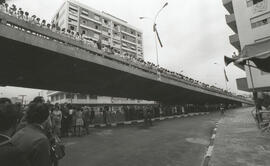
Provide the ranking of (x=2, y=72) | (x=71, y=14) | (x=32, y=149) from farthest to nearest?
1. (x=71, y=14)
2. (x=2, y=72)
3. (x=32, y=149)

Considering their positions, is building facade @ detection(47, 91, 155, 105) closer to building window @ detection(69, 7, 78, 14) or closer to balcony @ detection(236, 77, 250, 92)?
building window @ detection(69, 7, 78, 14)

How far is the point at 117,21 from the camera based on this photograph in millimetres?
55406

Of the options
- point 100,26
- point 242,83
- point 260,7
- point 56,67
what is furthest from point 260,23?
point 100,26

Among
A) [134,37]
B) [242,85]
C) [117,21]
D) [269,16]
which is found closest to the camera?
[269,16]

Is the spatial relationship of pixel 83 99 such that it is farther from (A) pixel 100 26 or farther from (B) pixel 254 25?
(B) pixel 254 25

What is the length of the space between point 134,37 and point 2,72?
50319 mm

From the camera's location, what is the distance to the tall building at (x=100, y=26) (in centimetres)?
4269

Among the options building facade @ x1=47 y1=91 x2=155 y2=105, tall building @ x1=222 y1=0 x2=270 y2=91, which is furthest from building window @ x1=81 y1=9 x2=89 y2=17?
tall building @ x1=222 y1=0 x2=270 y2=91

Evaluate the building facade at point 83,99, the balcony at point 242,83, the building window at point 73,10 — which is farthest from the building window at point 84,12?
the balcony at point 242,83

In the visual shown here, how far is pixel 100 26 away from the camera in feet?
162

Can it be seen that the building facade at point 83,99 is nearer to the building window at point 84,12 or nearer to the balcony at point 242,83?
the building window at point 84,12

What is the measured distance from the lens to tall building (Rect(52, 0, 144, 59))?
42688mm

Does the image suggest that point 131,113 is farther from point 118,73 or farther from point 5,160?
point 5,160

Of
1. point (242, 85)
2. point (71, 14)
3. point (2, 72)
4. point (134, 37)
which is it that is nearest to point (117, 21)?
point (134, 37)
